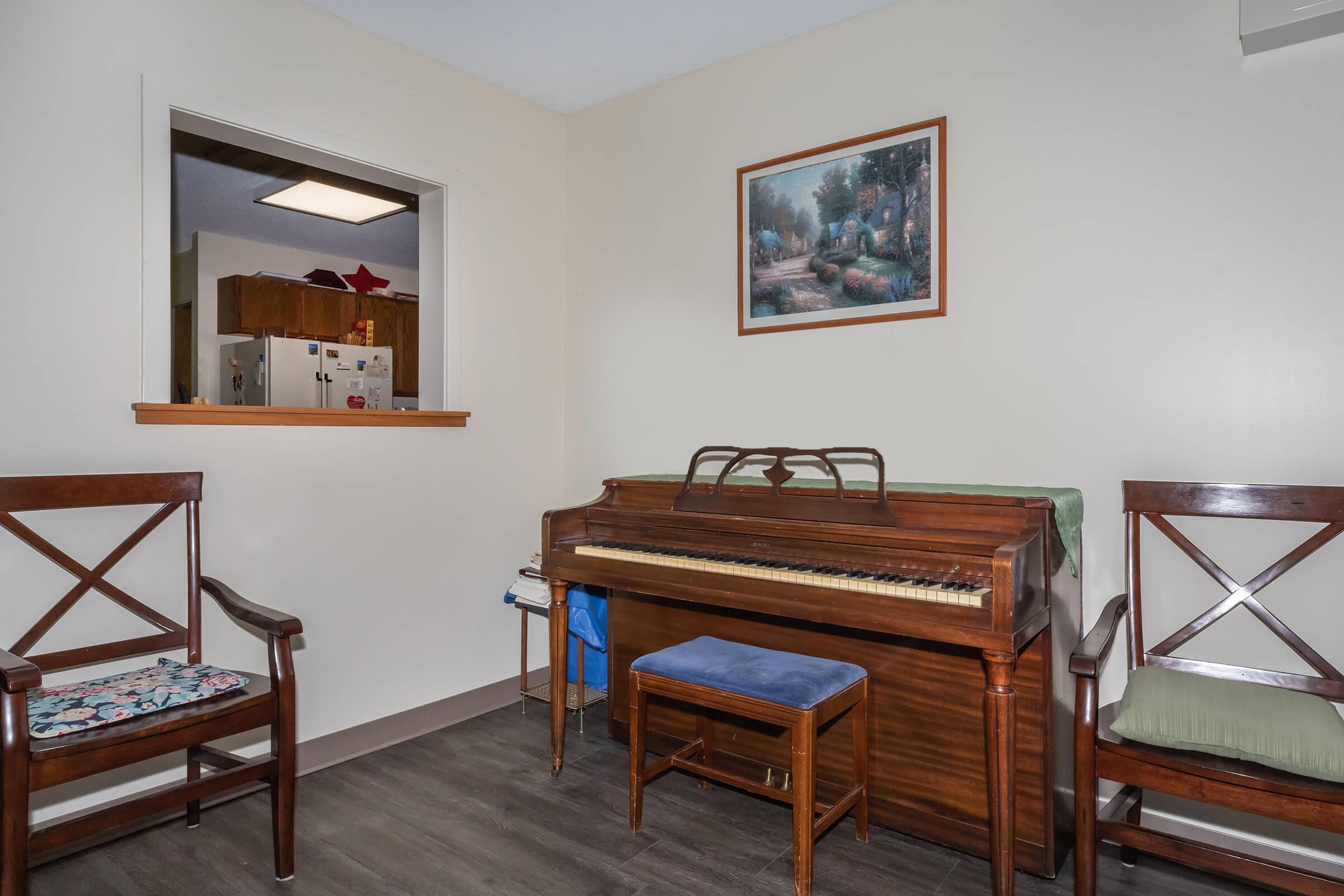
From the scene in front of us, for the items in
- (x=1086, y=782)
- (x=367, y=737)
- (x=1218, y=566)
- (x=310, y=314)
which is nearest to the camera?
(x=1086, y=782)

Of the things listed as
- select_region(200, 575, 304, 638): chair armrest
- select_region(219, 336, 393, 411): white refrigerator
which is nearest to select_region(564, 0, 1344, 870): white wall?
select_region(219, 336, 393, 411): white refrigerator

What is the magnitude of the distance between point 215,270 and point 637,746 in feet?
19.3

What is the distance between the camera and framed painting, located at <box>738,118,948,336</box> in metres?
2.71

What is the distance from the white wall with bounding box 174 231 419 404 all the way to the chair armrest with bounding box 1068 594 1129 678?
549 cm

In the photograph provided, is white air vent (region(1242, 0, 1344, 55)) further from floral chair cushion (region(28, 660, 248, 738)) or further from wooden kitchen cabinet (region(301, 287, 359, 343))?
wooden kitchen cabinet (region(301, 287, 359, 343))

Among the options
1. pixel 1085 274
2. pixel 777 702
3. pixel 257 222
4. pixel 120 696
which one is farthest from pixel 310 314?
pixel 1085 274

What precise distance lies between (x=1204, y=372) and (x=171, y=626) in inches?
125

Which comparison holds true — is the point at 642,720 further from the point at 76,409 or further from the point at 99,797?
the point at 76,409

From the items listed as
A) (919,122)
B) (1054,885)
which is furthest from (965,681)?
(919,122)

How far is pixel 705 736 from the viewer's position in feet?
9.01

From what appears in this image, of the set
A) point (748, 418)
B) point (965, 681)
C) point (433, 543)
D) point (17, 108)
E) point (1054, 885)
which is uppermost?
point (17, 108)

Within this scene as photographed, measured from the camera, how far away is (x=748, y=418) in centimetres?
320

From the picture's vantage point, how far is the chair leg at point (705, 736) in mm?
2729

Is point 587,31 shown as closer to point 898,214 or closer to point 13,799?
point 898,214
